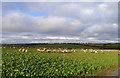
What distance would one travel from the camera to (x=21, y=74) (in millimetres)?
13523

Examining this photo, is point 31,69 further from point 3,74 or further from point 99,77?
point 99,77

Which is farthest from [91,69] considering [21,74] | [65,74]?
[21,74]

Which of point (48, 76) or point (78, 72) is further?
point (78, 72)

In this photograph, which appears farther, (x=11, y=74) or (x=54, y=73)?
(x=54, y=73)

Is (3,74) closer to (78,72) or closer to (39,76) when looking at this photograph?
(39,76)

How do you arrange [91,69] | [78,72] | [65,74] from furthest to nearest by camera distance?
[91,69] < [78,72] < [65,74]

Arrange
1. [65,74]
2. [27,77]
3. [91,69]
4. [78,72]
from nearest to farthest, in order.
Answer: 1. [27,77]
2. [65,74]
3. [78,72]
4. [91,69]

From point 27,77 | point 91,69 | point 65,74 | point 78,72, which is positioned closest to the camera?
point 27,77

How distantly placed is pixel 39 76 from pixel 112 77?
676cm

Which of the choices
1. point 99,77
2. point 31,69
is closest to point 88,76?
point 99,77

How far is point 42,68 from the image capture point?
16.1 m

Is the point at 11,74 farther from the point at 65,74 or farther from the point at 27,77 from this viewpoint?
the point at 65,74

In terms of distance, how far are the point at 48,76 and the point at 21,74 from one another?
2333 mm

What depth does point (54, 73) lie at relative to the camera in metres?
14.6
